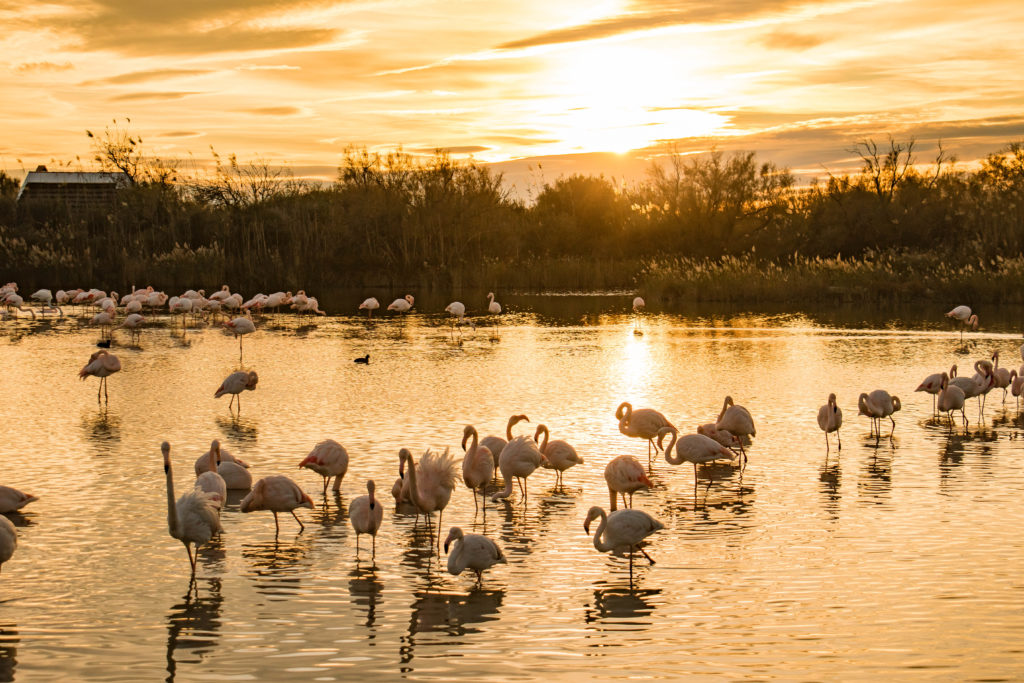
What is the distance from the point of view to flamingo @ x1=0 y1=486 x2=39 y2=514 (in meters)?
9.45

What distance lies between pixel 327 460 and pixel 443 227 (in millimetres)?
41006

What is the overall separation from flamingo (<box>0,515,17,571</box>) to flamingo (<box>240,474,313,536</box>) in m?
2.01

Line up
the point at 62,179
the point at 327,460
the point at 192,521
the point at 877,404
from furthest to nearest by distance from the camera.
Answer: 1. the point at 62,179
2. the point at 877,404
3. the point at 327,460
4. the point at 192,521

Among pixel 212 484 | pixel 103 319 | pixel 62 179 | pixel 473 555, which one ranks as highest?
pixel 62 179

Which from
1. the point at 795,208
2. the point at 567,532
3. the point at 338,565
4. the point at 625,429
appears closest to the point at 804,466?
the point at 625,429

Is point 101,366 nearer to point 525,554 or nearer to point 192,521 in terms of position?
point 192,521

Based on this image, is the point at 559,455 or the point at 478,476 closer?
the point at 478,476

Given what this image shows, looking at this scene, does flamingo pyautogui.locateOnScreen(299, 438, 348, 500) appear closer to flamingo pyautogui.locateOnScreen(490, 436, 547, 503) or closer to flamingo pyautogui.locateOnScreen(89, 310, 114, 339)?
flamingo pyautogui.locateOnScreen(490, 436, 547, 503)

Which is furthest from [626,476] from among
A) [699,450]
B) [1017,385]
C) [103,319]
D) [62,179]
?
[62,179]

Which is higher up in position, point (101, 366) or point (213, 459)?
point (101, 366)

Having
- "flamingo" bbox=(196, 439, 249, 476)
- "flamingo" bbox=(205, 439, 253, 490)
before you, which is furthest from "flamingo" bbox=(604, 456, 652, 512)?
"flamingo" bbox=(196, 439, 249, 476)

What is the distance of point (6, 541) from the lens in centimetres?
765

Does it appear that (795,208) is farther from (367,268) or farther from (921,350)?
(921,350)

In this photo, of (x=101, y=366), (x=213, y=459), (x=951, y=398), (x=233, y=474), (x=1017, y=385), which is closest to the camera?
(x=213, y=459)
